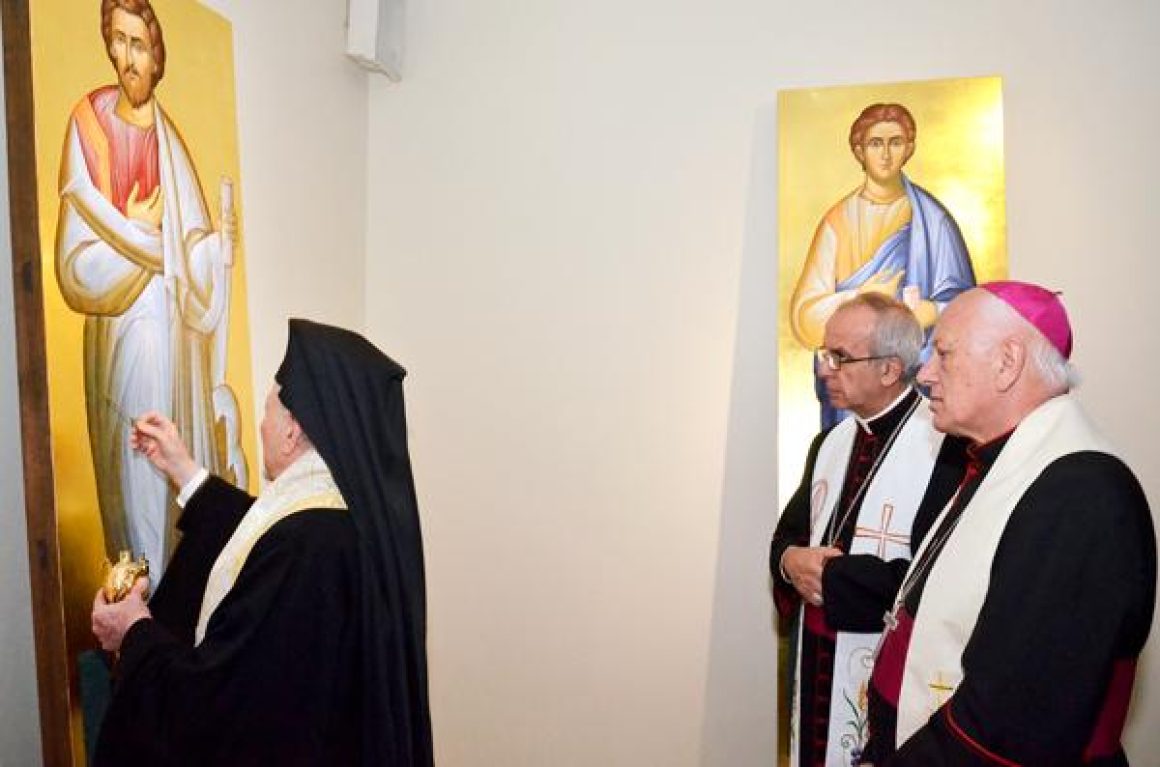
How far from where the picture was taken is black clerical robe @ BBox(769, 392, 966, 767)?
8.59ft

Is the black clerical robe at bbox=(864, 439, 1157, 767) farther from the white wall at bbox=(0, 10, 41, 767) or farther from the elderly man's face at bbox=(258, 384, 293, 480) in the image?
the white wall at bbox=(0, 10, 41, 767)

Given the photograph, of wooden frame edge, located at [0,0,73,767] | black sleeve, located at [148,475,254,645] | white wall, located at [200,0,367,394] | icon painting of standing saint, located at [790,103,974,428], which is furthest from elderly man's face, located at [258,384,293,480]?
icon painting of standing saint, located at [790,103,974,428]

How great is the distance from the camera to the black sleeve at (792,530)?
3.08 m

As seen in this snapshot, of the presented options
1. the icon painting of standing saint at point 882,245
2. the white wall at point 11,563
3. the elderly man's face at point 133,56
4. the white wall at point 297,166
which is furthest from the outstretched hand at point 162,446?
the icon painting of standing saint at point 882,245

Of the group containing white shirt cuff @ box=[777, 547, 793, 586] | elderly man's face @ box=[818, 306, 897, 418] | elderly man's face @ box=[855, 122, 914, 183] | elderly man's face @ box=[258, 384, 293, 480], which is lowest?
white shirt cuff @ box=[777, 547, 793, 586]

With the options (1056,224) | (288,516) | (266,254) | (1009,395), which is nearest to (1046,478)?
(1009,395)

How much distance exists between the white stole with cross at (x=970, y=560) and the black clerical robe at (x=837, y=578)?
0.56 meters

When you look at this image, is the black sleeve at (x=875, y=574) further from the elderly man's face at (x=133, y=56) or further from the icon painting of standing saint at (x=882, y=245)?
the elderly man's face at (x=133, y=56)

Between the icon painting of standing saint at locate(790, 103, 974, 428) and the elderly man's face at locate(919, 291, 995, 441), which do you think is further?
the icon painting of standing saint at locate(790, 103, 974, 428)

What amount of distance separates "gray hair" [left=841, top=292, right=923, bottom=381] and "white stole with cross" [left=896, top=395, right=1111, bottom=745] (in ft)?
2.77

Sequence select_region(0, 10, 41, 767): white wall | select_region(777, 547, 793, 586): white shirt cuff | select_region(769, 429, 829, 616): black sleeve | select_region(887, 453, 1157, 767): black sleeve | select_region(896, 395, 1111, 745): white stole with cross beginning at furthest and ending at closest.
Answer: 1. select_region(769, 429, 829, 616): black sleeve
2. select_region(777, 547, 793, 586): white shirt cuff
3. select_region(0, 10, 41, 767): white wall
4. select_region(896, 395, 1111, 745): white stole with cross
5. select_region(887, 453, 1157, 767): black sleeve

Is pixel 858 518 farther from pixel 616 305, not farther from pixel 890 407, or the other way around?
pixel 616 305

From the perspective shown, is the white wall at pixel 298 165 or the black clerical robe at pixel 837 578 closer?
the black clerical robe at pixel 837 578

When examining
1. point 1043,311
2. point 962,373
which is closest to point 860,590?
point 962,373
